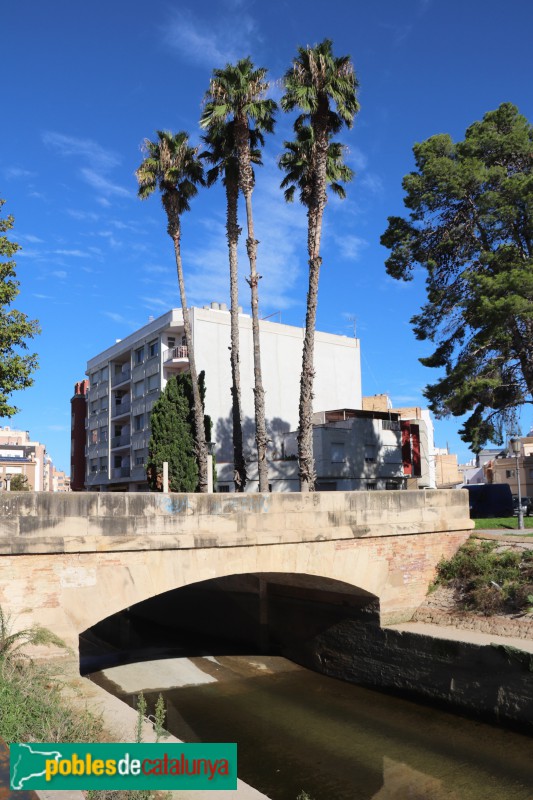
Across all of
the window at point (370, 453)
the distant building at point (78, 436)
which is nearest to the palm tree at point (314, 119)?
the window at point (370, 453)

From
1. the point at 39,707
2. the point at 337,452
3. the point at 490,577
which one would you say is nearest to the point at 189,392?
the point at 337,452

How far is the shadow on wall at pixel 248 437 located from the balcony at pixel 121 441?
11468mm

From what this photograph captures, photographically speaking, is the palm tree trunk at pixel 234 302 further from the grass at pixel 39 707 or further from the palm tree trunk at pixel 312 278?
the grass at pixel 39 707

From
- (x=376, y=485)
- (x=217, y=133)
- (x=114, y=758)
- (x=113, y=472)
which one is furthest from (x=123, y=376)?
(x=114, y=758)

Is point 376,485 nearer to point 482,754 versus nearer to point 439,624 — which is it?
point 439,624

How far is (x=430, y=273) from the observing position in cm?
2988

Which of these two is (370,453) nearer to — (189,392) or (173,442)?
(189,392)

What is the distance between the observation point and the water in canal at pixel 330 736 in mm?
12586

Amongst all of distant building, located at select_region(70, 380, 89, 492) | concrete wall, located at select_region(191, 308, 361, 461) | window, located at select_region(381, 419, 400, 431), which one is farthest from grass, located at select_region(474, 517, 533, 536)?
distant building, located at select_region(70, 380, 89, 492)

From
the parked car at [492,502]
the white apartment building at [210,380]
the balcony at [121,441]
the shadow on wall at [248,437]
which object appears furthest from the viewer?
the balcony at [121,441]

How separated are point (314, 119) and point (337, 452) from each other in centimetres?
2234

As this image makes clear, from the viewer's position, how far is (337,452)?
4144 cm

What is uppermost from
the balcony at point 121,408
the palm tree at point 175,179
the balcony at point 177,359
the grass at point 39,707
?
the palm tree at point 175,179

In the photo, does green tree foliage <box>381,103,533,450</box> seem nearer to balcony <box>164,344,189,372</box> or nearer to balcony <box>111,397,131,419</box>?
balcony <box>164,344,189,372</box>
